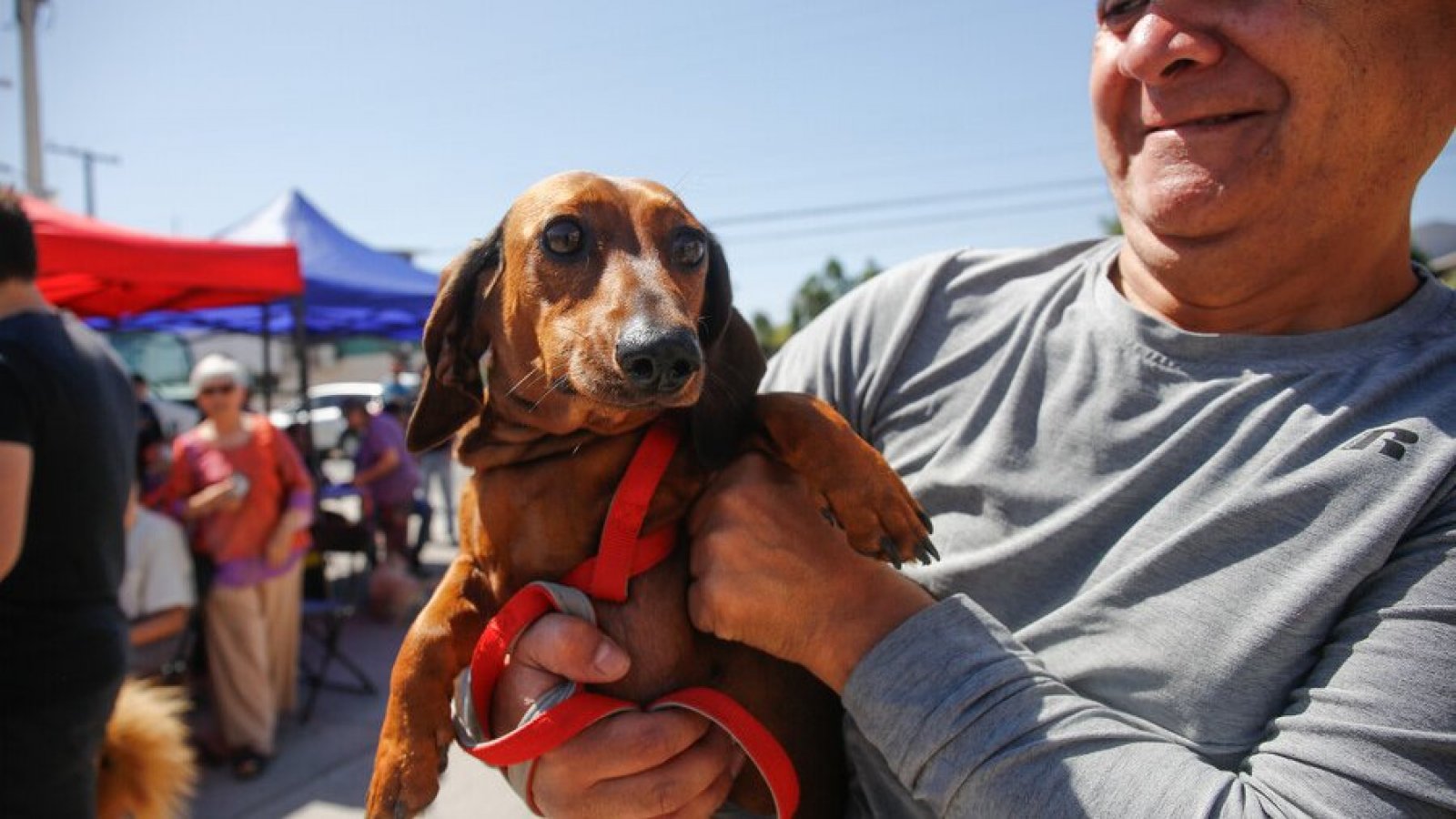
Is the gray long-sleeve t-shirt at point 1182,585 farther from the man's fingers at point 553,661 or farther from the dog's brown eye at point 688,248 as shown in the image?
the dog's brown eye at point 688,248

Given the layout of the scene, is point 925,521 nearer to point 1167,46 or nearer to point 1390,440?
point 1390,440

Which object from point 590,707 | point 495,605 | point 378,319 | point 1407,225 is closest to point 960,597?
point 590,707

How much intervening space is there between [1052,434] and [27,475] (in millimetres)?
2402

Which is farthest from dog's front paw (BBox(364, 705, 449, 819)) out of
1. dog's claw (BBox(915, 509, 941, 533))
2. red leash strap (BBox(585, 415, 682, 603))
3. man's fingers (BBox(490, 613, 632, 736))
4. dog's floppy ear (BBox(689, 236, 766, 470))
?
dog's claw (BBox(915, 509, 941, 533))

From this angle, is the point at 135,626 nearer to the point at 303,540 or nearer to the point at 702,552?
the point at 303,540

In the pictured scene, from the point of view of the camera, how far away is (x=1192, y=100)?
146 cm

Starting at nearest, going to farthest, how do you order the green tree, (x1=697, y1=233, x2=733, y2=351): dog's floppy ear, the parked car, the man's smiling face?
the man's smiling face → (x1=697, y1=233, x2=733, y2=351): dog's floppy ear → the parked car → the green tree

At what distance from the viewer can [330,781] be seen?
464 cm

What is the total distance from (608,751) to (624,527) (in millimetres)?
366

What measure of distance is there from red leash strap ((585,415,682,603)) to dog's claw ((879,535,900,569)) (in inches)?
16.2

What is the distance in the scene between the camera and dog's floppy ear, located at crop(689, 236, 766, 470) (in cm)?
162

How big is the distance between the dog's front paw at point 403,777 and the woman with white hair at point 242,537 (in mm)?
3955

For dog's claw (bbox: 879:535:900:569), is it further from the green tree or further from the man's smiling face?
the green tree

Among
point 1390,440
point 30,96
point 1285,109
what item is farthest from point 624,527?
point 30,96
